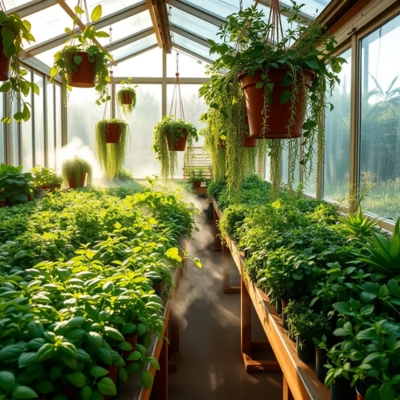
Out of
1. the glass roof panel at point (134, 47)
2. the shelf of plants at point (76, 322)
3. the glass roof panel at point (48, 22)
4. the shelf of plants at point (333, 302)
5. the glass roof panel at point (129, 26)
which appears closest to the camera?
the shelf of plants at point (76, 322)

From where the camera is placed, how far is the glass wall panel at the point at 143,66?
26.4 ft

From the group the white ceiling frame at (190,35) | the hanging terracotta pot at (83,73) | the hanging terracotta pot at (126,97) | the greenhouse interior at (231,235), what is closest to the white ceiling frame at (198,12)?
the greenhouse interior at (231,235)

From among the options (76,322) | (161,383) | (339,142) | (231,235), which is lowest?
(161,383)

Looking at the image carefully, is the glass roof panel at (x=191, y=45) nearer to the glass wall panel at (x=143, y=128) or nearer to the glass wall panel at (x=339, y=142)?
the glass wall panel at (x=143, y=128)

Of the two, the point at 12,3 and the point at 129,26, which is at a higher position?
the point at 129,26

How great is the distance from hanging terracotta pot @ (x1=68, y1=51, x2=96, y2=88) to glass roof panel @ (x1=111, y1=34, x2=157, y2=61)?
185 inches

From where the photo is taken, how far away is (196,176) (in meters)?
7.76

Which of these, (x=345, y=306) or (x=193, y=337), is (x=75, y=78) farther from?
(x=345, y=306)

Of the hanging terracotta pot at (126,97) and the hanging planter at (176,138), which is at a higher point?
the hanging terracotta pot at (126,97)

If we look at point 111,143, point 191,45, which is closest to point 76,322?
point 111,143

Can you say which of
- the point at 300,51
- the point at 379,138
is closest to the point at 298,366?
the point at 300,51

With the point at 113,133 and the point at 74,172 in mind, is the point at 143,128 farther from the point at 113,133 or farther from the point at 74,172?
the point at 74,172

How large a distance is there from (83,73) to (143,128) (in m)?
5.11

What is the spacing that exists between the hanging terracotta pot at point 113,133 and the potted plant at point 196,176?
222cm
